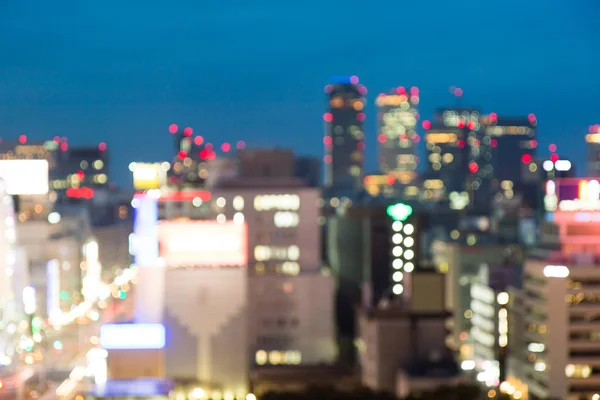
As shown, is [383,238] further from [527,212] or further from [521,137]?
[521,137]

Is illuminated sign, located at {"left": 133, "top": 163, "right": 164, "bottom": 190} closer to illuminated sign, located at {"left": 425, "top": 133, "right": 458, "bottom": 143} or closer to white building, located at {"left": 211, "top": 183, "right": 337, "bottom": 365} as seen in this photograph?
white building, located at {"left": 211, "top": 183, "right": 337, "bottom": 365}

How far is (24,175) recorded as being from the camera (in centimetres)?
5634

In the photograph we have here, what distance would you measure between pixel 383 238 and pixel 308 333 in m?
13.5

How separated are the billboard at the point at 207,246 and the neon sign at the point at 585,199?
8.33 m

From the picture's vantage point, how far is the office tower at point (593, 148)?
4434cm

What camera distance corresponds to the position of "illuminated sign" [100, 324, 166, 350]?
25.8m

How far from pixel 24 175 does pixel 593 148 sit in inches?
1029

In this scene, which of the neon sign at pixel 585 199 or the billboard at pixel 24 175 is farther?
the billboard at pixel 24 175

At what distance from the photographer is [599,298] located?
28.7 meters

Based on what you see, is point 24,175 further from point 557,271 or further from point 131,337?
point 557,271

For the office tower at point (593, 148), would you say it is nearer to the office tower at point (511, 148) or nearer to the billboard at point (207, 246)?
the billboard at point (207, 246)

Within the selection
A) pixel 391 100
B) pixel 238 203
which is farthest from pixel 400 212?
pixel 391 100

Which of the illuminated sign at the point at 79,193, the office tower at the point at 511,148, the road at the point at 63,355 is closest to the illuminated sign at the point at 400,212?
the road at the point at 63,355

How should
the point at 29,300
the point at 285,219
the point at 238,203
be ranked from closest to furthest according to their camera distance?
the point at 285,219 → the point at 238,203 → the point at 29,300
